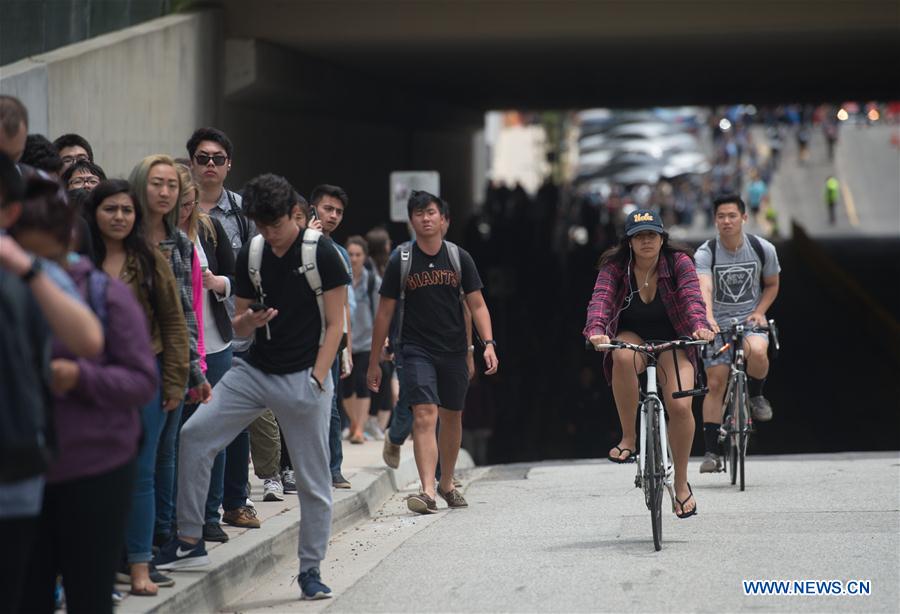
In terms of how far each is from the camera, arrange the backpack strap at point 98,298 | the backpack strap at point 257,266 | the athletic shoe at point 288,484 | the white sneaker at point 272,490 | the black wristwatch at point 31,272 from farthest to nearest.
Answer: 1. the athletic shoe at point 288,484
2. the white sneaker at point 272,490
3. the backpack strap at point 257,266
4. the backpack strap at point 98,298
5. the black wristwatch at point 31,272

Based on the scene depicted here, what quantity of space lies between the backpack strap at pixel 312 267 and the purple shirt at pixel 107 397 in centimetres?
202

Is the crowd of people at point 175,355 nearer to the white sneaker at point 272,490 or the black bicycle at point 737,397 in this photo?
the white sneaker at point 272,490

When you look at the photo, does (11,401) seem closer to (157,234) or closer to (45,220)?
(45,220)

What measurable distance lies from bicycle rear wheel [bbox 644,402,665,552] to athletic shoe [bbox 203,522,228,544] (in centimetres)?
234

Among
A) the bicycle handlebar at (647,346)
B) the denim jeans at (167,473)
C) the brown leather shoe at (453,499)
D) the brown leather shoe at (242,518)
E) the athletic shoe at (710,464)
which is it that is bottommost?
the brown leather shoe at (453,499)

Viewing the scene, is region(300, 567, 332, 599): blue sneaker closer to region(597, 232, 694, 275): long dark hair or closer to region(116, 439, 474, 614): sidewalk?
region(116, 439, 474, 614): sidewalk

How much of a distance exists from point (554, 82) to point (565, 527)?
22.8 metres

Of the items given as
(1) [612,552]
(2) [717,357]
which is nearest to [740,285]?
(2) [717,357]

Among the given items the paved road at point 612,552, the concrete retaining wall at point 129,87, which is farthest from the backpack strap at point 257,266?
the concrete retaining wall at point 129,87

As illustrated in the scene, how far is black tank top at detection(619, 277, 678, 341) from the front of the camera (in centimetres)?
906

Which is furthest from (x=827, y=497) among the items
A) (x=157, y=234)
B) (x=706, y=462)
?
(x=157, y=234)

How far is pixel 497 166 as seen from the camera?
96.9 m

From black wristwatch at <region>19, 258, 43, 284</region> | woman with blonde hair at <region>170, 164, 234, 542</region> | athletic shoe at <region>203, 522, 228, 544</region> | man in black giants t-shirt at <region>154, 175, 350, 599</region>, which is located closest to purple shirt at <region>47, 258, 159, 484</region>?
black wristwatch at <region>19, 258, 43, 284</region>

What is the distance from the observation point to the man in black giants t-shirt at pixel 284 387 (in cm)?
741
